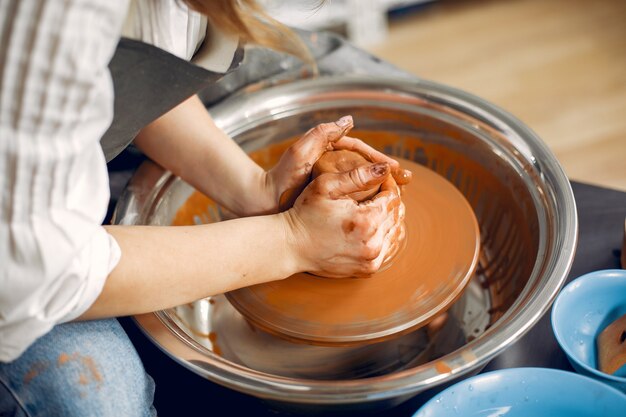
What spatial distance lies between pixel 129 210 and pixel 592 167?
179cm

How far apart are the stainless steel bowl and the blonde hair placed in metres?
0.32

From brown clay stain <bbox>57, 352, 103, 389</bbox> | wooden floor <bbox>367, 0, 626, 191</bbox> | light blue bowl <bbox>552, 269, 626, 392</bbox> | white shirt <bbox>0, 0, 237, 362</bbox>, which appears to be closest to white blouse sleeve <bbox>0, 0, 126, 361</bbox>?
white shirt <bbox>0, 0, 237, 362</bbox>

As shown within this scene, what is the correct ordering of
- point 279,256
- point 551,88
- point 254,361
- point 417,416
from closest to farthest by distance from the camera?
point 417,416 < point 279,256 < point 254,361 < point 551,88

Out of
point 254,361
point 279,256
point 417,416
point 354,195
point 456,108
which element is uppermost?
point 456,108

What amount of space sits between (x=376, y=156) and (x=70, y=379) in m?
0.61

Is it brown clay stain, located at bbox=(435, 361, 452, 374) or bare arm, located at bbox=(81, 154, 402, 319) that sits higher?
bare arm, located at bbox=(81, 154, 402, 319)

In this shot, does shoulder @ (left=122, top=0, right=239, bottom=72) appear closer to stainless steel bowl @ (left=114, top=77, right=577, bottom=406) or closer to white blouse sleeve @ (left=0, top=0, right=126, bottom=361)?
white blouse sleeve @ (left=0, top=0, right=126, bottom=361)

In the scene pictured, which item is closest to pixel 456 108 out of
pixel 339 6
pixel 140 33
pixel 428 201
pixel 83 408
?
pixel 428 201

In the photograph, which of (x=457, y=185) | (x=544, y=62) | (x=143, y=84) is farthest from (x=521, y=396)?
(x=544, y=62)

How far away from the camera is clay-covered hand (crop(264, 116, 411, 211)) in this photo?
1.21 meters

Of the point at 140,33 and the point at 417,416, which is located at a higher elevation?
the point at 140,33

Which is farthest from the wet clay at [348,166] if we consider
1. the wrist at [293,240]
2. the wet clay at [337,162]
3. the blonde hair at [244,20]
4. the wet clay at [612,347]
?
the wet clay at [612,347]

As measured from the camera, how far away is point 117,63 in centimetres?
99

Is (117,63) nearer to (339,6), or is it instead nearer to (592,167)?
(592,167)
